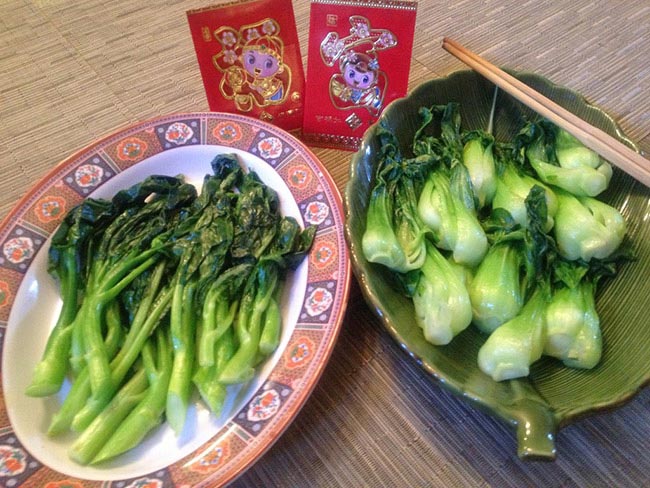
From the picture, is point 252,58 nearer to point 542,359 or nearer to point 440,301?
point 440,301

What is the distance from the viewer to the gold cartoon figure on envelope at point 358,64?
3.46 ft

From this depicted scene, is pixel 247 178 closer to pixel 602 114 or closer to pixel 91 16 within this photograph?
pixel 602 114

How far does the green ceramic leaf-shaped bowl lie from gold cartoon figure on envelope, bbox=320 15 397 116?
0.30ft

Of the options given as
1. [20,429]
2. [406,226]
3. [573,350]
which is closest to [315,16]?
[406,226]

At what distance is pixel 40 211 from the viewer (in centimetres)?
101

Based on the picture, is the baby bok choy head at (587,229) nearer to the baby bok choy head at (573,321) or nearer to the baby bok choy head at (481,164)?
the baby bok choy head at (573,321)

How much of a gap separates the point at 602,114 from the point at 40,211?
1215mm

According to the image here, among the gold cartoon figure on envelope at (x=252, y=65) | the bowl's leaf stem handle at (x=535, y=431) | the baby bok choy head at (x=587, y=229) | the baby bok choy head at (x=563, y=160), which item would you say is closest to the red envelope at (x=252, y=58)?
the gold cartoon figure on envelope at (x=252, y=65)

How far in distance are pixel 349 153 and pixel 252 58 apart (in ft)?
1.06

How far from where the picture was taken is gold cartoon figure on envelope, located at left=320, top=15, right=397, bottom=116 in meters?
1.05

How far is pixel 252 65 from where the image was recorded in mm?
1108

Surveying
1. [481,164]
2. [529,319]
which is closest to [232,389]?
[529,319]

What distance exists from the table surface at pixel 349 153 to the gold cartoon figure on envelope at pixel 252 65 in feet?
0.70

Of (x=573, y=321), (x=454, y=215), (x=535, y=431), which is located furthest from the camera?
(x=454, y=215)
